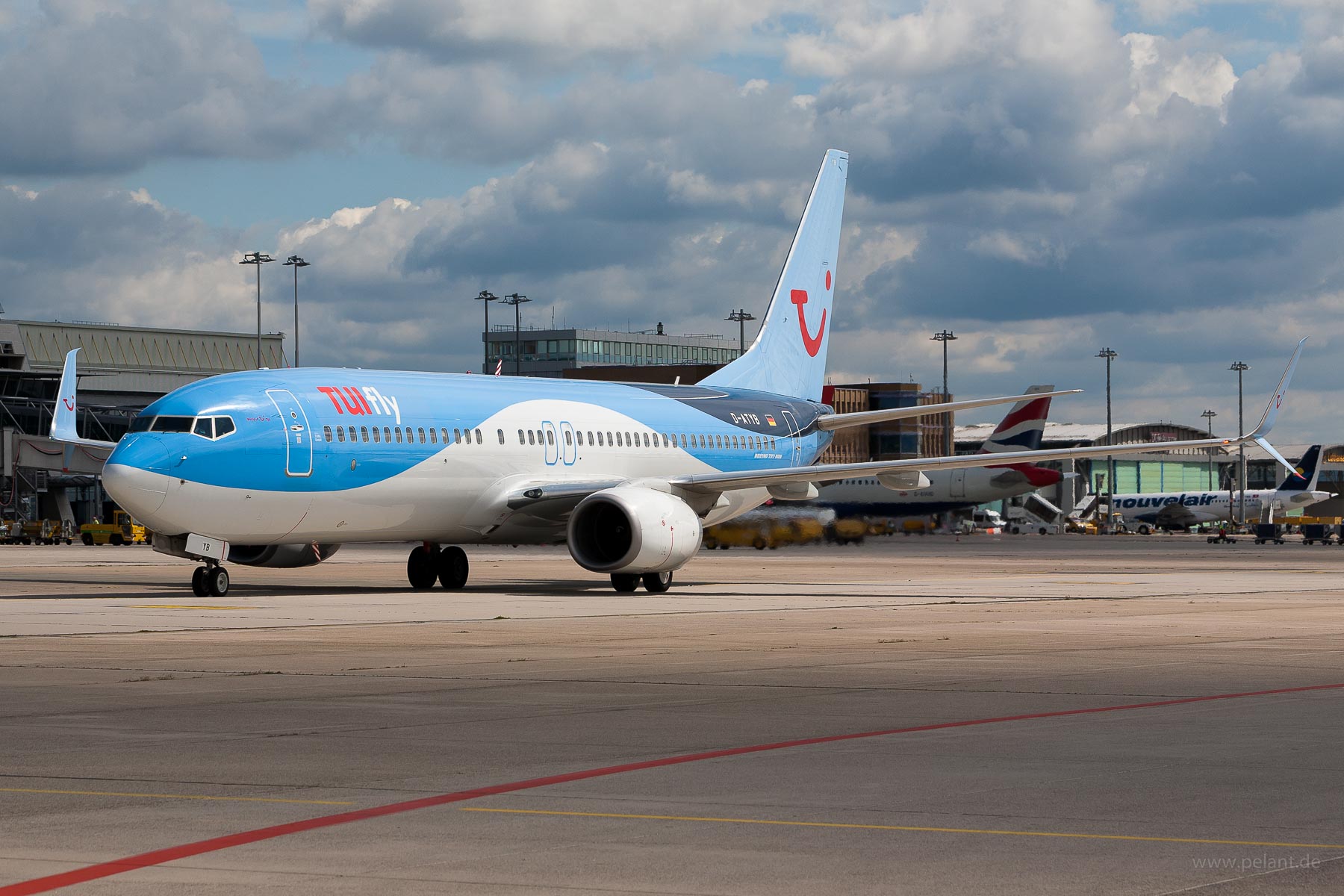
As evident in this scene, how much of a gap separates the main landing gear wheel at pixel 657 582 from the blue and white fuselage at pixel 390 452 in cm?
235

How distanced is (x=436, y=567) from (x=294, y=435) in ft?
21.6

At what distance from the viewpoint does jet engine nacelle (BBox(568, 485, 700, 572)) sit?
108 ft

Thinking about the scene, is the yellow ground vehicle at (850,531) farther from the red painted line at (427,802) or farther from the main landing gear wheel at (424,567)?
the red painted line at (427,802)

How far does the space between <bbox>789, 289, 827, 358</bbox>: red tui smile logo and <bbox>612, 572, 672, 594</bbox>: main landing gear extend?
12.8m

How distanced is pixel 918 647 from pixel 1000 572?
26.9 metres

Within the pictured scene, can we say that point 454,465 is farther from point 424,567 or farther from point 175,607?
point 175,607

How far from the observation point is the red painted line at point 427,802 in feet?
24.9

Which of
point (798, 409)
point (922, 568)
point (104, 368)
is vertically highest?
point (104, 368)

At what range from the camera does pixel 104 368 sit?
116812 millimetres

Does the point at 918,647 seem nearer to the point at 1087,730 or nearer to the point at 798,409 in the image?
the point at 1087,730

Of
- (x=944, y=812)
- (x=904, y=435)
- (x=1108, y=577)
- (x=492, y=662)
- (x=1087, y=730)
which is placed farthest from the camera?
(x=904, y=435)

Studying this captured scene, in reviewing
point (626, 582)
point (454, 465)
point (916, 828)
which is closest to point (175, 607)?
point (454, 465)

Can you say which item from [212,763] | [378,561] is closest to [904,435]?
[378,561]

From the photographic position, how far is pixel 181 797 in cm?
971
